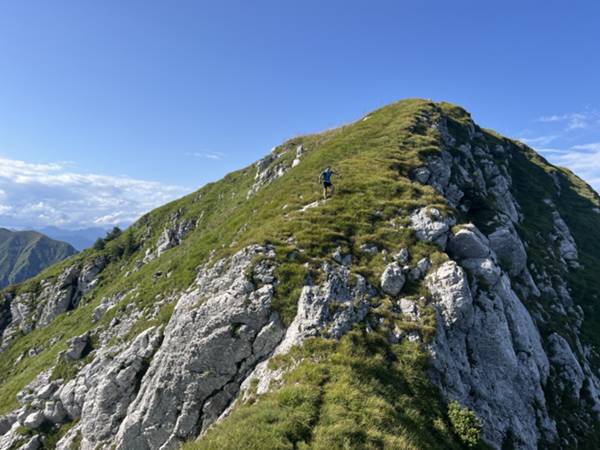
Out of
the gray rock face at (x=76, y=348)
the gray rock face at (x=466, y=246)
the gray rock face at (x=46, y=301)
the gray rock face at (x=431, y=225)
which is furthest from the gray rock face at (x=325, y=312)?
the gray rock face at (x=46, y=301)

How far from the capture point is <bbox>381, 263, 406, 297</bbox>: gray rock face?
22453 mm

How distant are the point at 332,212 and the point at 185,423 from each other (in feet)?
61.6

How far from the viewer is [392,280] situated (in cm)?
2283

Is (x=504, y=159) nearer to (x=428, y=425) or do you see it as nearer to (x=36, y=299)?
(x=428, y=425)

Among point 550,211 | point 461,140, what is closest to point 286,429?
point 461,140

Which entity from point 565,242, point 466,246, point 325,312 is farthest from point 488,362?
point 565,242

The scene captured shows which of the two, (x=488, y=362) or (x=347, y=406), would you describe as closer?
(x=347, y=406)

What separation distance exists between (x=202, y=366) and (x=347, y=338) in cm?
941

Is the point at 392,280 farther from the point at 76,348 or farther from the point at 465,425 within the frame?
the point at 76,348

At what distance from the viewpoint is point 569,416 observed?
24.6 metres

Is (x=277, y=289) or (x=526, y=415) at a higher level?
(x=277, y=289)

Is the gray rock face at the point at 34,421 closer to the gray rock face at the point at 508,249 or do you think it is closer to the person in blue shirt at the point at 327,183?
the person in blue shirt at the point at 327,183

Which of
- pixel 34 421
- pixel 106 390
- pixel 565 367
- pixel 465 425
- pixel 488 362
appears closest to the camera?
pixel 465 425

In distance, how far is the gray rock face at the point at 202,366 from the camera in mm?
20047
